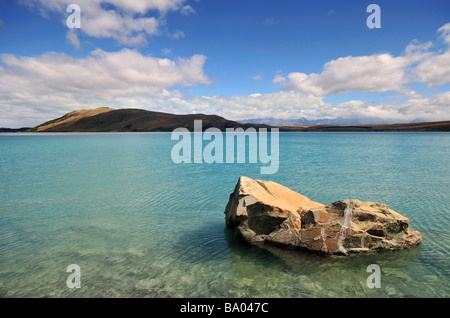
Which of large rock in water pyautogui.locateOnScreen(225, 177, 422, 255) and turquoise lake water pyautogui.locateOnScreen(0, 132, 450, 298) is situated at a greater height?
large rock in water pyautogui.locateOnScreen(225, 177, 422, 255)

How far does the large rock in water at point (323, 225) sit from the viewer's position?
8242mm

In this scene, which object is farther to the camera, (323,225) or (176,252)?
(176,252)

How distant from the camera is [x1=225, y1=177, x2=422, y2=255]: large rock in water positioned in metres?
8.24

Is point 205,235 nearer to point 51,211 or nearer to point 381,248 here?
point 381,248

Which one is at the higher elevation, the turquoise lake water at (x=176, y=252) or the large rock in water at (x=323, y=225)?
the large rock in water at (x=323, y=225)

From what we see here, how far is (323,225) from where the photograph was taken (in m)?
8.43

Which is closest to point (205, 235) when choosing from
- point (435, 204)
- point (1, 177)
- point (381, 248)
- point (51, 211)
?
point (381, 248)

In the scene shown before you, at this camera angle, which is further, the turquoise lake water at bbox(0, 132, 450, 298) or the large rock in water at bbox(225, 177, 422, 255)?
the large rock in water at bbox(225, 177, 422, 255)

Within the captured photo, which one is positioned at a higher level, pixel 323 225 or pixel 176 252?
pixel 323 225

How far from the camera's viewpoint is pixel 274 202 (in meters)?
9.38

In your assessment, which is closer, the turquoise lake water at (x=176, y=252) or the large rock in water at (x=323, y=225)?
the turquoise lake water at (x=176, y=252)

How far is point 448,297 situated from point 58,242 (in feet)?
40.7
